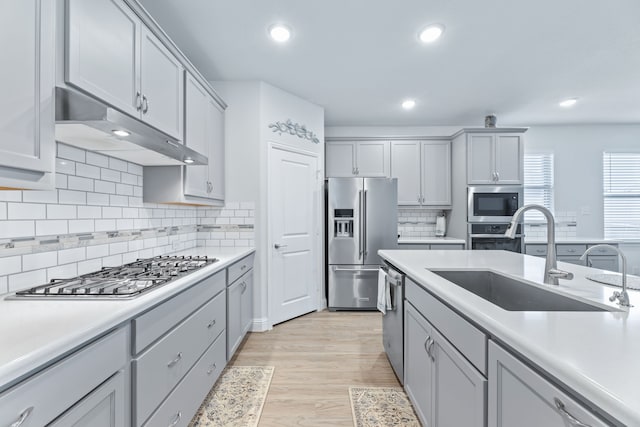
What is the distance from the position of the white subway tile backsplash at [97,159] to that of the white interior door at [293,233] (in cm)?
158

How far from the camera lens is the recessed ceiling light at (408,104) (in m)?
3.72

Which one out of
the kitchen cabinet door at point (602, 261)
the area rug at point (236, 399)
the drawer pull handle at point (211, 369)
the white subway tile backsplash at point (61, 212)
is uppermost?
the white subway tile backsplash at point (61, 212)

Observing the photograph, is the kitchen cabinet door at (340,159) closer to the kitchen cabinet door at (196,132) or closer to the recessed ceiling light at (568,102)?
the kitchen cabinet door at (196,132)

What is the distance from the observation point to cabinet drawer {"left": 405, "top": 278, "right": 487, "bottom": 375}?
3.36 feet

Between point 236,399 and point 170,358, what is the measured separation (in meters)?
0.85

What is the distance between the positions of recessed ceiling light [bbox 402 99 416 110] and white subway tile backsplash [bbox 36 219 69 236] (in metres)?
3.56

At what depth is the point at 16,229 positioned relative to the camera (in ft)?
4.24

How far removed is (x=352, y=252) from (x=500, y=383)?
2.93 meters

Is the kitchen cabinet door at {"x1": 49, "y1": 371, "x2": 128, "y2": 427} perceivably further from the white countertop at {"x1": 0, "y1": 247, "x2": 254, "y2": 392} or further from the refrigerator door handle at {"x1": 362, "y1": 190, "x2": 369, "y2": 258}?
the refrigerator door handle at {"x1": 362, "y1": 190, "x2": 369, "y2": 258}

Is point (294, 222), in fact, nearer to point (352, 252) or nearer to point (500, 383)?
point (352, 252)

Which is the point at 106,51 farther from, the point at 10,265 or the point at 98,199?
the point at 10,265

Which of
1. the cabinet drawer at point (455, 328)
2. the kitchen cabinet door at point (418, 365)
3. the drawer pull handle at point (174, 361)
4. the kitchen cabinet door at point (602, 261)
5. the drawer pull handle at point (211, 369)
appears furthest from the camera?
the kitchen cabinet door at point (602, 261)

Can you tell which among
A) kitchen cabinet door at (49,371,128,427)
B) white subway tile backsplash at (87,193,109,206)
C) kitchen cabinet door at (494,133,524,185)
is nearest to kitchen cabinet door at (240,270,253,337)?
white subway tile backsplash at (87,193,109,206)

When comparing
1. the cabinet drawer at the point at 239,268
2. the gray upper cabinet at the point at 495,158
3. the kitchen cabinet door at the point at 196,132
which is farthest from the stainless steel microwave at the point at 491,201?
the kitchen cabinet door at the point at 196,132
